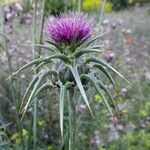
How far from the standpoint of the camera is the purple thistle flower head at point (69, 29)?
243 centimetres

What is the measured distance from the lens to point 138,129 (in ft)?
17.8

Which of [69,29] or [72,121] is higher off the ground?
[69,29]

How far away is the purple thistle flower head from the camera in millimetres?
2433

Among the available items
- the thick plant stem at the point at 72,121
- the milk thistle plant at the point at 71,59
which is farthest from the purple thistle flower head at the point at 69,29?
the thick plant stem at the point at 72,121

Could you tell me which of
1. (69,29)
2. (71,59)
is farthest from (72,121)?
(69,29)

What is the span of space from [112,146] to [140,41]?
4267 millimetres

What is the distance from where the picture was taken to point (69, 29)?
243 centimetres

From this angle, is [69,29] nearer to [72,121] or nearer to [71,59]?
[71,59]

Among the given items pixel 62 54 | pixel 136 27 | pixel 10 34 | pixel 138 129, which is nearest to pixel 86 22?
pixel 62 54

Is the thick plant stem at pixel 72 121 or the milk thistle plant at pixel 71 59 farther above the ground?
the milk thistle plant at pixel 71 59

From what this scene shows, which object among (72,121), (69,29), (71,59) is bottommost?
(72,121)

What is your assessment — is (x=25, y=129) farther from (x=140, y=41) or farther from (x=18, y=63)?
(x=140, y=41)

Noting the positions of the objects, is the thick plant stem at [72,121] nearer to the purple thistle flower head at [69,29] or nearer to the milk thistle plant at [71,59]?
the milk thistle plant at [71,59]

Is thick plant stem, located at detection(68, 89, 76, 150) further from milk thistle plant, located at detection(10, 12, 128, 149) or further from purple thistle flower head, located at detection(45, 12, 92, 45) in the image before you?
purple thistle flower head, located at detection(45, 12, 92, 45)
